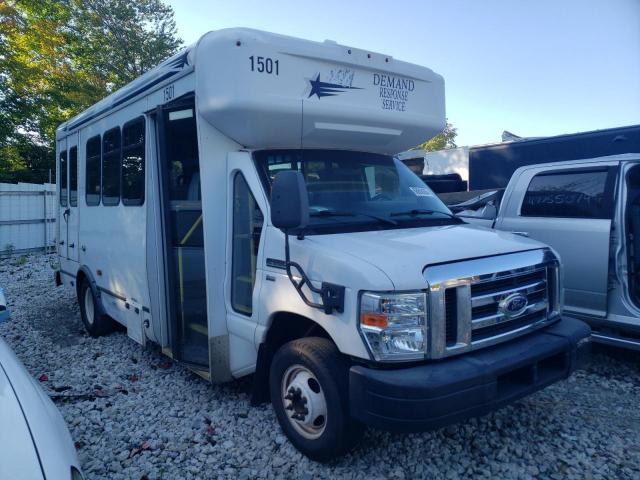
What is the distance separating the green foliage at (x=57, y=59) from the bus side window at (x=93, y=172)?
1471cm

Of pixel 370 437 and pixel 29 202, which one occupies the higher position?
pixel 29 202

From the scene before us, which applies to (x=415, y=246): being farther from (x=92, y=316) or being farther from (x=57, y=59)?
(x=57, y=59)

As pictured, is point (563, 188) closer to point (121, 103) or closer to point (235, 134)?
point (235, 134)

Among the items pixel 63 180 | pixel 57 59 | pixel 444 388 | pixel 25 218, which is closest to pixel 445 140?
pixel 57 59

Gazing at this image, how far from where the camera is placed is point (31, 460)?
69.9 inches

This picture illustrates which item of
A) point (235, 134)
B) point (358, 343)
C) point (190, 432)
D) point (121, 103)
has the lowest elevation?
point (190, 432)

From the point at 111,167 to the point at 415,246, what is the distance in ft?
13.4

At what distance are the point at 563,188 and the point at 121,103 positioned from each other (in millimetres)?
5053

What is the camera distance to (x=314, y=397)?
10.5 ft

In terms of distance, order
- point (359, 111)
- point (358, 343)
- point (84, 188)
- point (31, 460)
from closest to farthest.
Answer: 1. point (31, 460)
2. point (358, 343)
3. point (359, 111)
4. point (84, 188)

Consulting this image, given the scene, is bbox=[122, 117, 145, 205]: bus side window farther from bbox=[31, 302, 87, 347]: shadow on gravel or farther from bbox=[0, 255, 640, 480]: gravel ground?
bbox=[31, 302, 87, 347]: shadow on gravel

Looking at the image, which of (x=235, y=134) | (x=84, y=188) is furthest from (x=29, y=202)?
(x=235, y=134)

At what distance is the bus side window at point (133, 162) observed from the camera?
485cm

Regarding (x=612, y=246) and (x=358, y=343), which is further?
(x=612, y=246)
